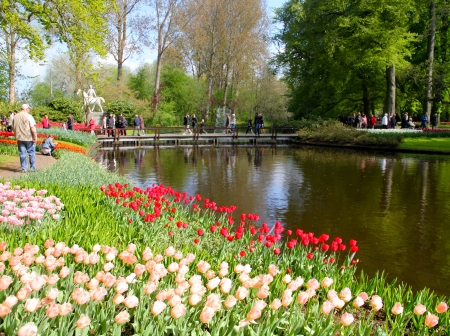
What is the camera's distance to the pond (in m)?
6.68

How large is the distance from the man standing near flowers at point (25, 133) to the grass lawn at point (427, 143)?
19.9 meters

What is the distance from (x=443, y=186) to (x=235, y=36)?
3175cm

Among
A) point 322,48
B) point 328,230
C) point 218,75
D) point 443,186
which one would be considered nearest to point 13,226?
point 328,230

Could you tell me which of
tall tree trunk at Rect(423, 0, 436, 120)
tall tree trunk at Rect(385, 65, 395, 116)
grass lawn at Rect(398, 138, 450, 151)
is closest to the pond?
grass lawn at Rect(398, 138, 450, 151)

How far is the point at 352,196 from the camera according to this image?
11.6m

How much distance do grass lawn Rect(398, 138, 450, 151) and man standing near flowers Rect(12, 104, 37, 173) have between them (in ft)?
65.2

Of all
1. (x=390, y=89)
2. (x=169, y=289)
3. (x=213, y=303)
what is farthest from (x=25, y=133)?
(x=390, y=89)

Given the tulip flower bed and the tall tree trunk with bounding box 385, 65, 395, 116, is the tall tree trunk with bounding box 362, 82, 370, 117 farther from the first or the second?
the tulip flower bed

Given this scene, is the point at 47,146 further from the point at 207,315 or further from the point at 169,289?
the point at 207,315

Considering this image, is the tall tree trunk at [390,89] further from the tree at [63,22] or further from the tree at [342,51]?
the tree at [63,22]

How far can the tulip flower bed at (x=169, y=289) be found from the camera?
2352mm

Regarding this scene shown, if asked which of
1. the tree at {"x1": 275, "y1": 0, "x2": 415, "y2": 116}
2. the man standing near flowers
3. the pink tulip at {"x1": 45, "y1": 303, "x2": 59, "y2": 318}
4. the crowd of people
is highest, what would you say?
the tree at {"x1": 275, "y1": 0, "x2": 415, "y2": 116}

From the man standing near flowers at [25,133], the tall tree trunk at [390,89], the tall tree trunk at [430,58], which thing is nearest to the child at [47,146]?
the man standing near flowers at [25,133]

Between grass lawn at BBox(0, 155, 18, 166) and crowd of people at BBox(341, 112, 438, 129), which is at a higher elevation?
crowd of people at BBox(341, 112, 438, 129)
